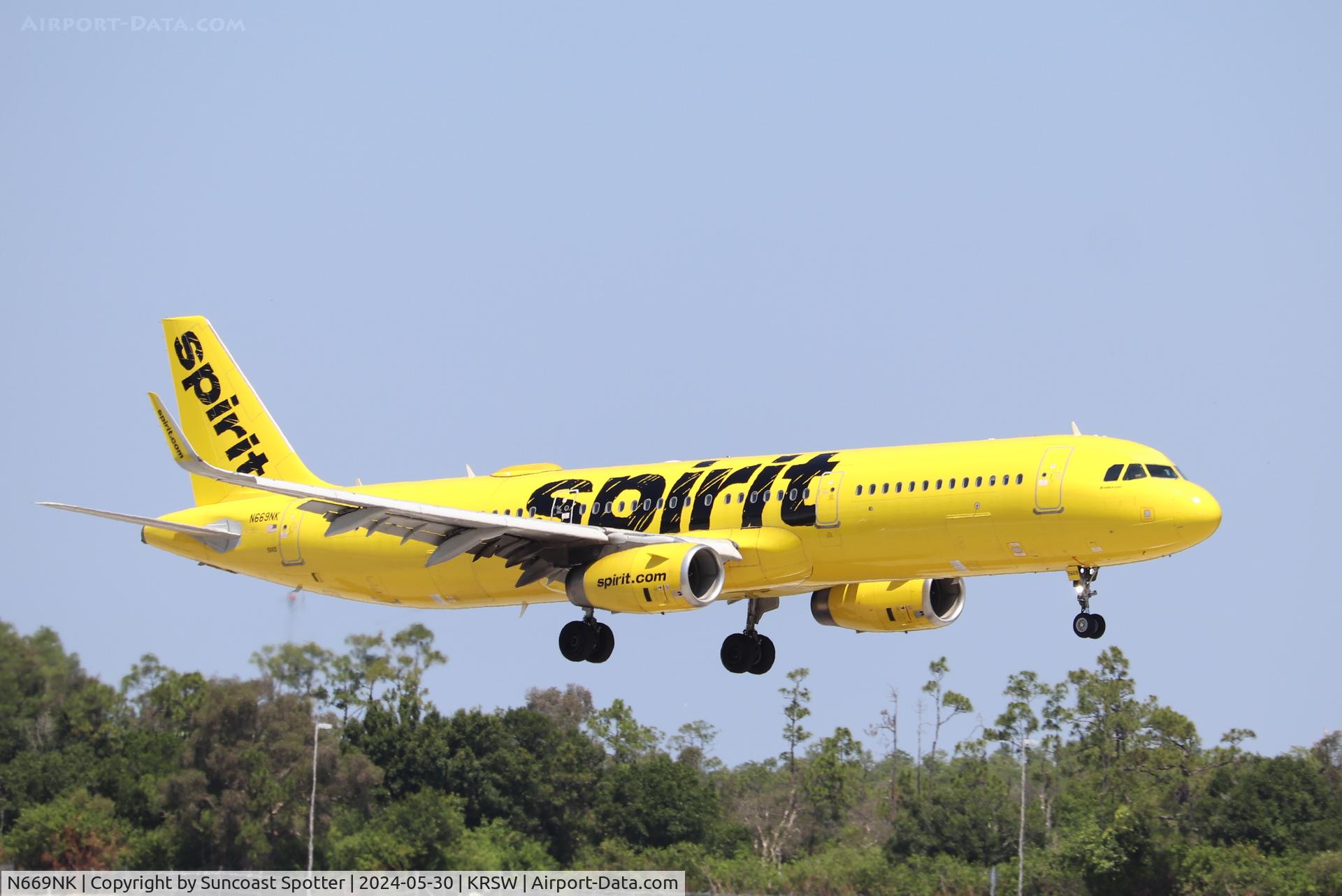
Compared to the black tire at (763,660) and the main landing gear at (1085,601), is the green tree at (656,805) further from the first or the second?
the main landing gear at (1085,601)

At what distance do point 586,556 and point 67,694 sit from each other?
49892mm

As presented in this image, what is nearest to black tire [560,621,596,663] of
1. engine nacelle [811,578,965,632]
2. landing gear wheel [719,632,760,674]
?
landing gear wheel [719,632,760,674]

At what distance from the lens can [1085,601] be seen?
144ft

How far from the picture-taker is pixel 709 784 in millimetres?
103875

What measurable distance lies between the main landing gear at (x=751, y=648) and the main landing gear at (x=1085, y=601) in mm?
9344

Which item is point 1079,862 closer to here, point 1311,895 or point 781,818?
point 1311,895

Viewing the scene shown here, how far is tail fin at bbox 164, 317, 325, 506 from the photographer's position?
191 ft

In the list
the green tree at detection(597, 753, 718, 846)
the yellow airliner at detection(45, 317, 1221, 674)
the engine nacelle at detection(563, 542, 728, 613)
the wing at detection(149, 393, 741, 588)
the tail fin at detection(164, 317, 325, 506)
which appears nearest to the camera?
the yellow airliner at detection(45, 317, 1221, 674)

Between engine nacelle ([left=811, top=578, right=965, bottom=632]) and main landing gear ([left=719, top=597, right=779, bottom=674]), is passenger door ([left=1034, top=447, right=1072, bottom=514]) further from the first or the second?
main landing gear ([left=719, top=597, right=779, bottom=674])

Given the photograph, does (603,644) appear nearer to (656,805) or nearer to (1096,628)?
(1096,628)

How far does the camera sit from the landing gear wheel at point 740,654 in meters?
51.0

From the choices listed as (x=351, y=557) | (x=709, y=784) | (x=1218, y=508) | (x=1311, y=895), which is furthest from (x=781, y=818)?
(x=1218, y=508)

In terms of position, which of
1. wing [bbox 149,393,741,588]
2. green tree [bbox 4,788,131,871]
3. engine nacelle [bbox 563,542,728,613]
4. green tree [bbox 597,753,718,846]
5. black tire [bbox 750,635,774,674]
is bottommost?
green tree [bbox 4,788,131,871]

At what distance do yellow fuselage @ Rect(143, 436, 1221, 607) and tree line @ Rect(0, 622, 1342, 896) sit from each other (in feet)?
108
